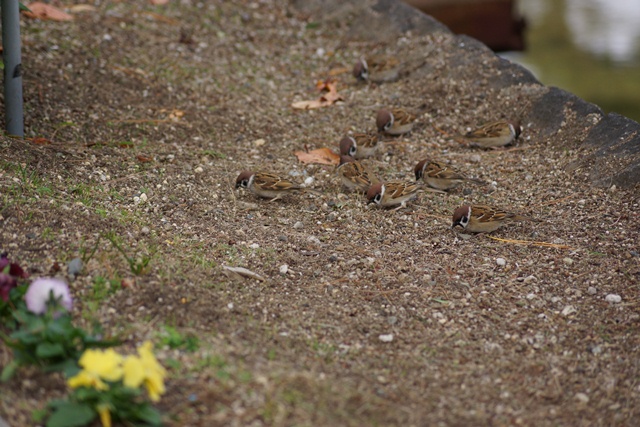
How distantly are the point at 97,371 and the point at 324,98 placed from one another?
208 inches

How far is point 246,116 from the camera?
762 cm

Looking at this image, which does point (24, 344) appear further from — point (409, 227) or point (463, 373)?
point (409, 227)

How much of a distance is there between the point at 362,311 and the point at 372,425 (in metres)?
1.30

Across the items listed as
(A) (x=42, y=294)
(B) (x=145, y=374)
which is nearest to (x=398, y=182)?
(A) (x=42, y=294)

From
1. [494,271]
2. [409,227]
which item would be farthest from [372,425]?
[409,227]

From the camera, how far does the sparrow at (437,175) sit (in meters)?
6.38

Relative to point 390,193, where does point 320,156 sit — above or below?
below

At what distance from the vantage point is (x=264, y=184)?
605 cm

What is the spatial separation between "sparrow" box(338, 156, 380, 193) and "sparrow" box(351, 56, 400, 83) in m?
2.05

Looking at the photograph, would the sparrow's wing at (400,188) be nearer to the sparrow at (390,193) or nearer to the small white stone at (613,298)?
the sparrow at (390,193)

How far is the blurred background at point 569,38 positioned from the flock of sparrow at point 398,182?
4579 millimetres

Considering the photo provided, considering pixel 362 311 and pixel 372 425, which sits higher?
pixel 372 425

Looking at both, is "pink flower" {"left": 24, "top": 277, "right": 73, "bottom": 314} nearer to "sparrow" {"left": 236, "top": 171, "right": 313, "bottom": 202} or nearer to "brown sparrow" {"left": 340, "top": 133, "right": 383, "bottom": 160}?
"sparrow" {"left": 236, "top": 171, "right": 313, "bottom": 202}

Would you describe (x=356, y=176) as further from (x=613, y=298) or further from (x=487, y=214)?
(x=613, y=298)
